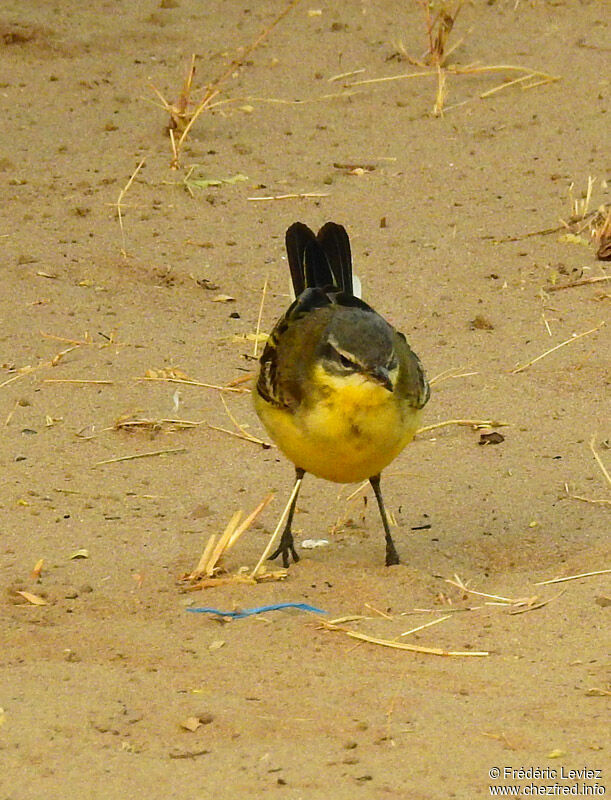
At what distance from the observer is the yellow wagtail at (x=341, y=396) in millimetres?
5672

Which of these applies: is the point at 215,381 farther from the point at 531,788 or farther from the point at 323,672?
the point at 531,788

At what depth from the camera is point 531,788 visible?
166 inches

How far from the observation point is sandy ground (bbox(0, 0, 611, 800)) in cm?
467

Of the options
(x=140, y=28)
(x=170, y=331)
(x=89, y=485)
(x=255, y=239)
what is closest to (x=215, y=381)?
(x=170, y=331)

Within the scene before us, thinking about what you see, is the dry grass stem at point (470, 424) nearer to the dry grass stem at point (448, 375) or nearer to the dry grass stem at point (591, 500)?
the dry grass stem at point (448, 375)

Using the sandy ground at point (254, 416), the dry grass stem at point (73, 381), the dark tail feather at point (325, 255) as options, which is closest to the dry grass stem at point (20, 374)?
the sandy ground at point (254, 416)

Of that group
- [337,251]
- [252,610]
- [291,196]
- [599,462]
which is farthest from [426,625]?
[291,196]

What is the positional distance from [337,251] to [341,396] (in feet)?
4.99

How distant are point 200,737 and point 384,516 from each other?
1.97 metres

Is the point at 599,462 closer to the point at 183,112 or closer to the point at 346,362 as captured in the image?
the point at 346,362

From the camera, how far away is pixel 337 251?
7.02 meters

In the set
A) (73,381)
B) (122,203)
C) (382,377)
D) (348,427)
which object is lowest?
(73,381)

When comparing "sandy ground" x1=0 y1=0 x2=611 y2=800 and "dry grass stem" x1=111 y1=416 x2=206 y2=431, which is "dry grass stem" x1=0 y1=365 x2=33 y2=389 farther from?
"dry grass stem" x1=111 y1=416 x2=206 y2=431

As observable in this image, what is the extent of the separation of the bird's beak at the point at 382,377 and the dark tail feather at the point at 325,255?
4.65 ft
